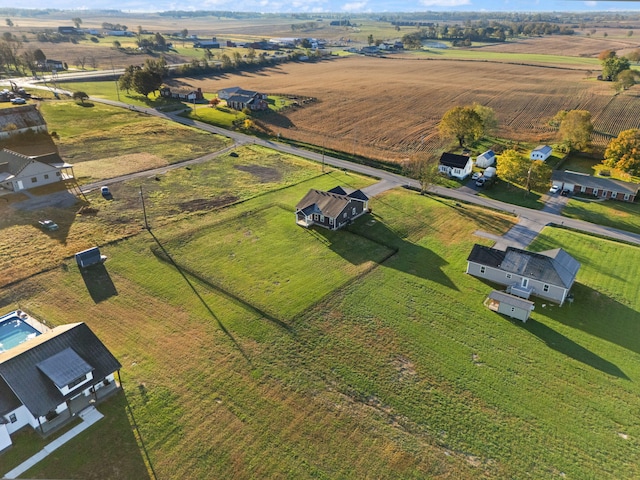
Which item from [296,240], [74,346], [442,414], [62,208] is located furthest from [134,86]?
[442,414]

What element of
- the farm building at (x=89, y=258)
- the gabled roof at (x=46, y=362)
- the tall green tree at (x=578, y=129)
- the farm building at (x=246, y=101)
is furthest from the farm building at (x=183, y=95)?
the gabled roof at (x=46, y=362)

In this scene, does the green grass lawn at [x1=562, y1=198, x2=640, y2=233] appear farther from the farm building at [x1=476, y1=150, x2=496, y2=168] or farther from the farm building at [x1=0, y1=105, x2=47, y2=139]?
the farm building at [x1=0, y1=105, x2=47, y2=139]

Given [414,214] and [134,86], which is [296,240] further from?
[134,86]

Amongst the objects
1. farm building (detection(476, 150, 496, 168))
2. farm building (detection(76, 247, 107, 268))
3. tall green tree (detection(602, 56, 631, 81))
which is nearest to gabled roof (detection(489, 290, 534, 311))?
farm building (detection(76, 247, 107, 268))

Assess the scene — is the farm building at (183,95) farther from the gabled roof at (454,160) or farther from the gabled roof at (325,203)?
the gabled roof at (325,203)

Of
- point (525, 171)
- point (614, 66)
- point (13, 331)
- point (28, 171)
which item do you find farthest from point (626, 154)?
point (28, 171)

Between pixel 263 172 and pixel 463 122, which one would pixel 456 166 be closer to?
pixel 463 122
